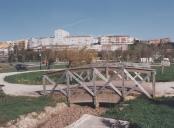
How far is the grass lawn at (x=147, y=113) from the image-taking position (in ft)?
40.3

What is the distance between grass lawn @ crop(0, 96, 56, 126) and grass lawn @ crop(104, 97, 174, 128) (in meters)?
3.33

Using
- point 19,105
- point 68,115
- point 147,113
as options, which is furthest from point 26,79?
point 147,113

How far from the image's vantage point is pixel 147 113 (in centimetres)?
1415

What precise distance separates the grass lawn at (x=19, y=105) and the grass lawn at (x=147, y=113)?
3.33 m

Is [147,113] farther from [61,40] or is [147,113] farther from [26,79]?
[61,40]

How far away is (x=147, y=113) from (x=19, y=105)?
587 cm

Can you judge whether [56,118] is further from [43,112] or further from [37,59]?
[37,59]

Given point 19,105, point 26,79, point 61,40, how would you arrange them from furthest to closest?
1. point 61,40
2. point 26,79
3. point 19,105

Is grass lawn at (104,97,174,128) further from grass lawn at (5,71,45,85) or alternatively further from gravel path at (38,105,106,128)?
grass lawn at (5,71,45,85)

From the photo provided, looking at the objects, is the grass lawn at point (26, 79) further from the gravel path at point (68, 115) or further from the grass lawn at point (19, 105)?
the gravel path at point (68, 115)

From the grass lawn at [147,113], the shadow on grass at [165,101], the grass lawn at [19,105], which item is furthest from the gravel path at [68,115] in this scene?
the shadow on grass at [165,101]

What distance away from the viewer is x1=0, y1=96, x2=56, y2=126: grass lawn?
14.8 meters

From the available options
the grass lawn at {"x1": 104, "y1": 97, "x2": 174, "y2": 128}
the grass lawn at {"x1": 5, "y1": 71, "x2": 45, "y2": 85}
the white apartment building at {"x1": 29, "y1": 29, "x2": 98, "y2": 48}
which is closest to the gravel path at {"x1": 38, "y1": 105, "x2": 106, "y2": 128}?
the grass lawn at {"x1": 104, "y1": 97, "x2": 174, "y2": 128}

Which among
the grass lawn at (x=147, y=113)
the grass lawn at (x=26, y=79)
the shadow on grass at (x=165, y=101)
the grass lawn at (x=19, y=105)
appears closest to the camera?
the grass lawn at (x=147, y=113)
